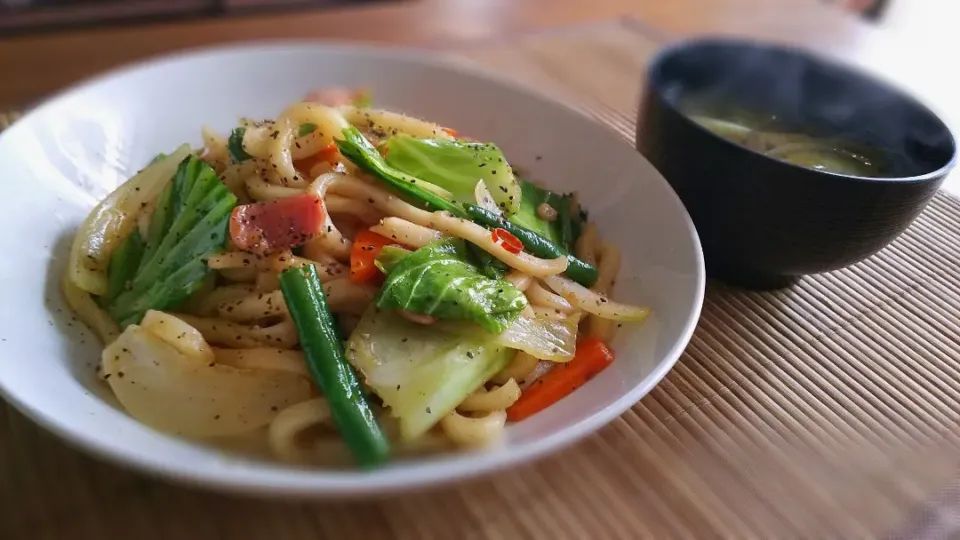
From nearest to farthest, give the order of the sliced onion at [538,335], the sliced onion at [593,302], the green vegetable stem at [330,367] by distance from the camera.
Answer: the green vegetable stem at [330,367]
the sliced onion at [538,335]
the sliced onion at [593,302]

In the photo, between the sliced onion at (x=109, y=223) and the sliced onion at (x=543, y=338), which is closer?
the sliced onion at (x=543, y=338)

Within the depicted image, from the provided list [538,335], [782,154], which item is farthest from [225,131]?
[782,154]

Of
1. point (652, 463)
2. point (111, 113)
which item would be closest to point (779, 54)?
point (652, 463)

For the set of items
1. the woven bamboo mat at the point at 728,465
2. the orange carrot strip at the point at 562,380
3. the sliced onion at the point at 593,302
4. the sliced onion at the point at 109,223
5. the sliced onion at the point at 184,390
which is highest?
the sliced onion at the point at 109,223

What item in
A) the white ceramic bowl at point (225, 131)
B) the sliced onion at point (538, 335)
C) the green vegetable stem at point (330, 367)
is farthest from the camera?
the sliced onion at point (538, 335)

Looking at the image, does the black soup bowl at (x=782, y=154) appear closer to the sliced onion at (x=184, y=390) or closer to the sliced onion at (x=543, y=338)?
the sliced onion at (x=543, y=338)

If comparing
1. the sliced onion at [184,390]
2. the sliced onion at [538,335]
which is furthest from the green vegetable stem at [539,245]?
the sliced onion at [184,390]

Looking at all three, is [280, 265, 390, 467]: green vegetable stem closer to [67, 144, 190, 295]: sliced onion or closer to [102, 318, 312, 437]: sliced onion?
[102, 318, 312, 437]: sliced onion
